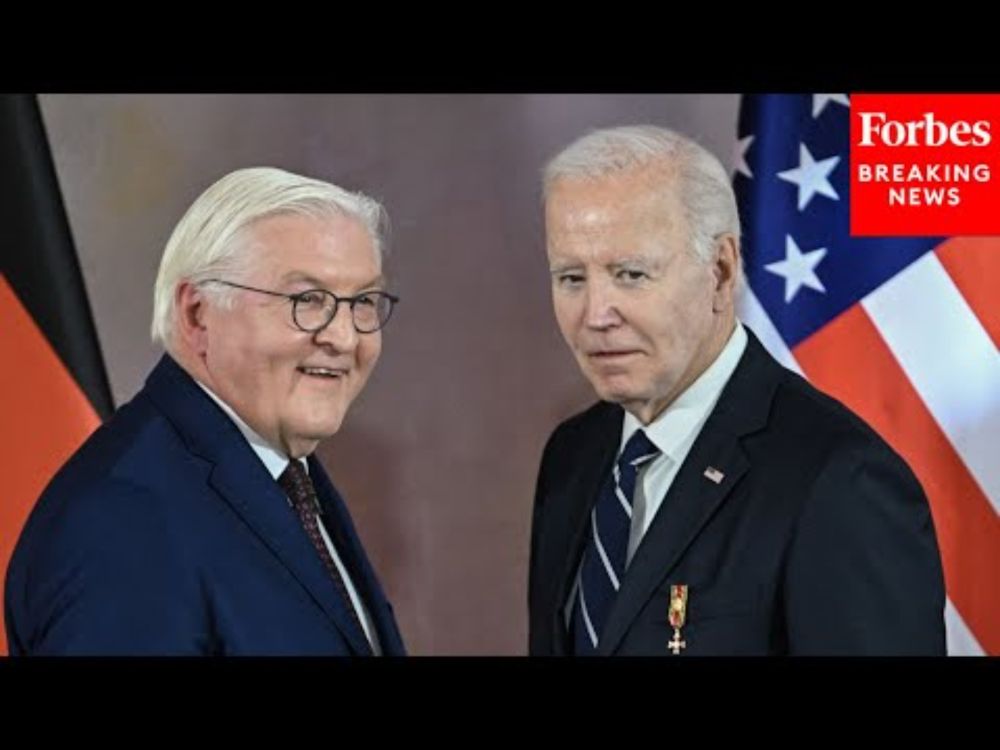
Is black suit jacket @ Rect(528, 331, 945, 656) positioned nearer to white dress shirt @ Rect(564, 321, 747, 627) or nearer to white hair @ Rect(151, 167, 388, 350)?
white dress shirt @ Rect(564, 321, 747, 627)

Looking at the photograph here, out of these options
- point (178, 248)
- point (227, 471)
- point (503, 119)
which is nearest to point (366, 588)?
point (227, 471)

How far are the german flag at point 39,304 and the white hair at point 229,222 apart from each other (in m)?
0.45

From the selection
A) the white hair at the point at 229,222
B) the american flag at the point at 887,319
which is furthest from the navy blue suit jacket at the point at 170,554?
the american flag at the point at 887,319

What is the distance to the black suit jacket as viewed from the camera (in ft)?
8.32

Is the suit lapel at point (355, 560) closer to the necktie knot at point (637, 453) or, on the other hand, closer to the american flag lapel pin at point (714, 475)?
the necktie knot at point (637, 453)

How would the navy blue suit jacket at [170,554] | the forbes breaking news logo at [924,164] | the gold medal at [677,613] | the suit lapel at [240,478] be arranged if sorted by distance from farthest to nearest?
the forbes breaking news logo at [924,164], the gold medal at [677,613], the suit lapel at [240,478], the navy blue suit jacket at [170,554]

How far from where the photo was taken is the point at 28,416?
305 centimetres

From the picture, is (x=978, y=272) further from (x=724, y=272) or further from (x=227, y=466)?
(x=227, y=466)

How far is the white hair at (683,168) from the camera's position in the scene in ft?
8.83

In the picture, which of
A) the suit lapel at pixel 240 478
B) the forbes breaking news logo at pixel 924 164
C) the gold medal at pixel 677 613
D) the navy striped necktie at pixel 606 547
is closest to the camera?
the suit lapel at pixel 240 478

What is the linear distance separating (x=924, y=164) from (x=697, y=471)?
2.46 feet

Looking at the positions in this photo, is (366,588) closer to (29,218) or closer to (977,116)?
(29,218)

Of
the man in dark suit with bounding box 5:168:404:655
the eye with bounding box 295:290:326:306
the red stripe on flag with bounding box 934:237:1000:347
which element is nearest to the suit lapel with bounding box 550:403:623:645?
the man in dark suit with bounding box 5:168:404:655

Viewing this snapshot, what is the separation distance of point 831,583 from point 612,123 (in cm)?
92
